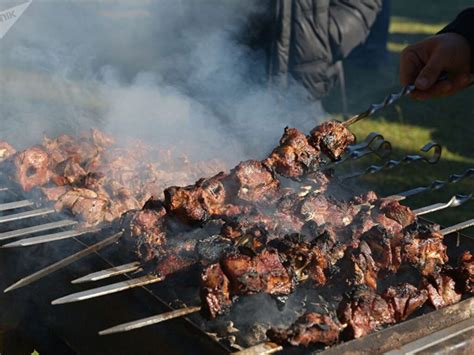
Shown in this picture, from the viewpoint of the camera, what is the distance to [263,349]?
2365mm

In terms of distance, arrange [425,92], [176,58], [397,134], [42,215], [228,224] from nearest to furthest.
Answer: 1. [228,224]
2. [42,215]
3. [425,92]
4. [176,58]
5. [397,134]

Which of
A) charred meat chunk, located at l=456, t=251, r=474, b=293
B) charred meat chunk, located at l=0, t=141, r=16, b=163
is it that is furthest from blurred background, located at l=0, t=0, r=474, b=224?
charred meat chunk, located at l=456, t=251, r=474, b=293

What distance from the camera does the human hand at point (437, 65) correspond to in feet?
12.5

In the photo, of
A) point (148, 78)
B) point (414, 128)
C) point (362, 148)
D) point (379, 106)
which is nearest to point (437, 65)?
point (379, 106)

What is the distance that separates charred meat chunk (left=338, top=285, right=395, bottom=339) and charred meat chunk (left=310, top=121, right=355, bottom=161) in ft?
Answer: 3.77

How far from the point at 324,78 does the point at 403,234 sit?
4455 millimetres

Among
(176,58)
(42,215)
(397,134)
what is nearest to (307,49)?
(176,58)

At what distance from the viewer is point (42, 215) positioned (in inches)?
143

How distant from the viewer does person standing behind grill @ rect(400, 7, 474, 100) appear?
12.6 ft

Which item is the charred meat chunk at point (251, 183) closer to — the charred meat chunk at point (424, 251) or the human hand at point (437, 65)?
the charred meat chunk at point (424, 251)

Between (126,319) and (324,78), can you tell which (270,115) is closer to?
(324,78)

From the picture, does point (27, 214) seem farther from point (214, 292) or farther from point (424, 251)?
point (424, 251)

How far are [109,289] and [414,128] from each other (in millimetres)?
7261

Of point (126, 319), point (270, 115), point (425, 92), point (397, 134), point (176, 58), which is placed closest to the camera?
point (126, 319)
